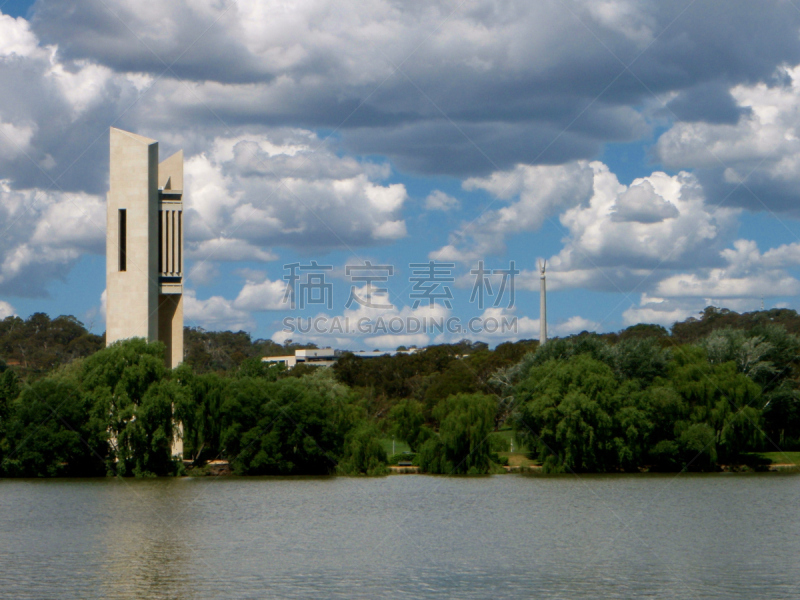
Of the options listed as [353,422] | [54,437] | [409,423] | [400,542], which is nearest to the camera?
[400,542]

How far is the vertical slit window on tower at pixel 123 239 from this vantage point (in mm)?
58281

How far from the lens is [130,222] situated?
191 ft

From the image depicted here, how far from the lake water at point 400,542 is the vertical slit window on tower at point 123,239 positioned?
1673 centimetres

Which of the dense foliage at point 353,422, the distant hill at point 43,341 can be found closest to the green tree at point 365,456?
the dense foliage at point 353,422

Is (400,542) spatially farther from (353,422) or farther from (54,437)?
(54,437)

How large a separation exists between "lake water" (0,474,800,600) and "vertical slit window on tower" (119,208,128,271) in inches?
659

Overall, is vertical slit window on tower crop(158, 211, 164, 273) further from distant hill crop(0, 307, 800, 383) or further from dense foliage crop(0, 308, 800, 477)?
distant hill crop(0, 307, 800, 383)

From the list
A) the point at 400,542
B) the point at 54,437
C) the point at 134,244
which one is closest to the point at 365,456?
the point at 54,437

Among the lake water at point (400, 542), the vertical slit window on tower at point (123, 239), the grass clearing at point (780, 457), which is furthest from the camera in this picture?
the grass clearing at point (780, 457)

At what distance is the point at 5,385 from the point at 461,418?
28054 mm

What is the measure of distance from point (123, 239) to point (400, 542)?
37947 mm

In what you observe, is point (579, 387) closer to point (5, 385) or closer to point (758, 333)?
point (758, 333)

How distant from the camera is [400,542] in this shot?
26.9 meters

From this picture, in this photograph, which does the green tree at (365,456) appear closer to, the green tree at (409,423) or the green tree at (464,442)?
the green tree at (464,442)
